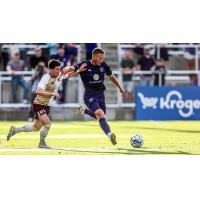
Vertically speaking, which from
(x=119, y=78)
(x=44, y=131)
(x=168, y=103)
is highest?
(x=119, y=78)

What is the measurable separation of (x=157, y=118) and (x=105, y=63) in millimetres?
1752

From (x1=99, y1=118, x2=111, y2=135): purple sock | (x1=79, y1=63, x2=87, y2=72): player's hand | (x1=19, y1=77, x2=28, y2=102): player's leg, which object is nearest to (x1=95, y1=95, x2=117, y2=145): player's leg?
(x1=99, y1=118, x2=111, y2=135): purple sock

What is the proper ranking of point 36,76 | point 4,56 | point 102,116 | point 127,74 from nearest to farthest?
point 102,116 → point 36,76 → point 4,56 → point 127,74

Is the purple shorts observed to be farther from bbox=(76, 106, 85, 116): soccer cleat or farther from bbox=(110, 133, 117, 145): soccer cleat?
bbox=(110, 133, 117, 145): soccer cleat

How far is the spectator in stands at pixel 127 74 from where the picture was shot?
996cm

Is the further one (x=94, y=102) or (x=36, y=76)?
(x=36, y=76)

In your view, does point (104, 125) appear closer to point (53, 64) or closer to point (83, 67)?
point (83, 67)

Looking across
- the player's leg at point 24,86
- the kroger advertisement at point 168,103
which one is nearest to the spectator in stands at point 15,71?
the player's leg at point 24,86

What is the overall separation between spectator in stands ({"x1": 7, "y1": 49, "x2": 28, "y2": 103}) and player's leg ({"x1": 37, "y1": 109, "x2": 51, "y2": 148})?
89 centimetres

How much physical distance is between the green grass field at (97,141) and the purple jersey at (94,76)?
36 centimetres

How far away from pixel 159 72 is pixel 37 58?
167 centimetres

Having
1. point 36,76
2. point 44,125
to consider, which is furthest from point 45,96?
point 36,76

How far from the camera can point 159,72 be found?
10.3 meters

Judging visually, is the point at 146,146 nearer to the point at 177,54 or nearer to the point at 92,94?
the point at 92,94
